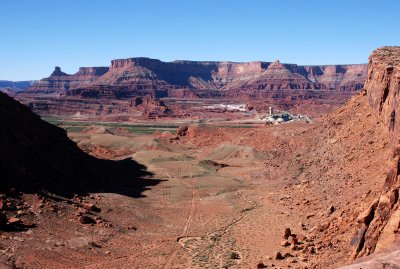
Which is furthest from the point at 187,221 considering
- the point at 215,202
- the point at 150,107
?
the point at 150,107

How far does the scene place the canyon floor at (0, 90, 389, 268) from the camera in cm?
2377

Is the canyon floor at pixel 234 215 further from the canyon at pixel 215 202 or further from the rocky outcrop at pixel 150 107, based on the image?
the rocky outcrop at pixel 150 107

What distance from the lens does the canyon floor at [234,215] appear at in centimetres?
2377

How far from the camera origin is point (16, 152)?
3484 centimetres

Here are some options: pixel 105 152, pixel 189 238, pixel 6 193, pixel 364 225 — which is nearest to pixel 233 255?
pixel 189 238

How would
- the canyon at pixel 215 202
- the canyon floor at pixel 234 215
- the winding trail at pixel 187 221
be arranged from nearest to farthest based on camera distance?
the canyon at pixel 215 202 < the canyon floor at pixel 234 215 < the winding trail at pixel 187 221

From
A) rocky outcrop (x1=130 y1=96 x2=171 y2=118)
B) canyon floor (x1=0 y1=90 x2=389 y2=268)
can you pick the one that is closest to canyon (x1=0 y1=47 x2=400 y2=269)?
canyon floor (x1=0 y1=90 x2=389 y2=268)

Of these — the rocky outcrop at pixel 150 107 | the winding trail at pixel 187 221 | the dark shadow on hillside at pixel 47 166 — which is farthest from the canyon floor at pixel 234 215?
the rocky outcrop at pixel 150 107

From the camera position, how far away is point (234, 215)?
34375 mm

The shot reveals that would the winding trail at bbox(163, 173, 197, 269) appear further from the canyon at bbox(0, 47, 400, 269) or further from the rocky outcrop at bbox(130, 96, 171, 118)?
the rocky outcrop at bbox(130, 96, 171, 118)

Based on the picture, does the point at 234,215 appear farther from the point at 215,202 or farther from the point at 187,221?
the point at 215,202

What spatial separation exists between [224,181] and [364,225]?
31.2 metres

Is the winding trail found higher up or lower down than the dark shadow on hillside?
lower down

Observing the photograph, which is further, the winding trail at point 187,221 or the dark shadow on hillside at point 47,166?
the dark shadow on hillside at point 47,166
